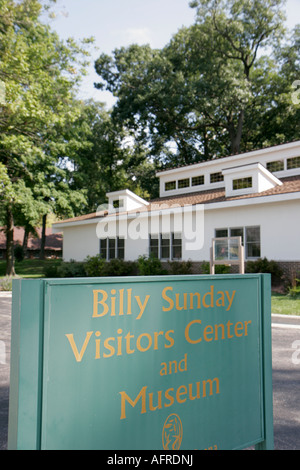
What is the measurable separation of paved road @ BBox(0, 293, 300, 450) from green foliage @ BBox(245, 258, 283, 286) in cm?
769

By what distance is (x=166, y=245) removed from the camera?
2481cm

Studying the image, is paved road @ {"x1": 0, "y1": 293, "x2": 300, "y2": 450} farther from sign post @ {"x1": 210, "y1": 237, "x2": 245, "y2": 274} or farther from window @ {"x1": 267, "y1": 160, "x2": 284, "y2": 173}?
window @ {"x1": 267, "y1": 160, "x2": 284, "y2": 173}

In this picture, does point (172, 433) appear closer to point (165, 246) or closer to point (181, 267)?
point (181, 267)

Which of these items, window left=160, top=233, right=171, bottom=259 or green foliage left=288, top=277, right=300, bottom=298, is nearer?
green foliage left=288, top=277, right=300, bottom=298

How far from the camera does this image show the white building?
63.5 feet

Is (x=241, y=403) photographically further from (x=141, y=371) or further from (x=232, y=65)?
(x=232, y=65)

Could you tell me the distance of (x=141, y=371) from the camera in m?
2.58

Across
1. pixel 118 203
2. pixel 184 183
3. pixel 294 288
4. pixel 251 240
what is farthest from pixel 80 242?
pixel 294 288

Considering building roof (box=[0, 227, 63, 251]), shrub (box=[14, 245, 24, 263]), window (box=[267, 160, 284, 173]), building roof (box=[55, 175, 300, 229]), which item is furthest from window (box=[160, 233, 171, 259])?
building roof (box=[0, 227, 63, 251])

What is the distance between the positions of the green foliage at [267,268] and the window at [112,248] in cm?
1050

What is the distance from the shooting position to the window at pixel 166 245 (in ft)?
79.2

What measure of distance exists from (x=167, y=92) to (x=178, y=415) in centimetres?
3722

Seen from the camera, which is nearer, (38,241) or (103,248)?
(103,248)

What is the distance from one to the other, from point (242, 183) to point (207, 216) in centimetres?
267
